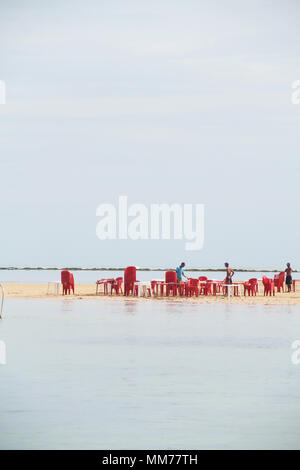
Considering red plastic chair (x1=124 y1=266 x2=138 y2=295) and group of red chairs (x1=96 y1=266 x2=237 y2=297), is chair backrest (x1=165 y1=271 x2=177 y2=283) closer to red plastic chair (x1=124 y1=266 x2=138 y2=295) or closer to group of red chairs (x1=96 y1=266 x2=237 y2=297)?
group of red chairs (x1=96 y1=266 x2=237 y2=297)

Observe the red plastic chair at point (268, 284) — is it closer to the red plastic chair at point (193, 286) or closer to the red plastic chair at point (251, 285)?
the red plastic chair at point (251, 285)

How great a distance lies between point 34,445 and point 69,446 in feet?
0.85

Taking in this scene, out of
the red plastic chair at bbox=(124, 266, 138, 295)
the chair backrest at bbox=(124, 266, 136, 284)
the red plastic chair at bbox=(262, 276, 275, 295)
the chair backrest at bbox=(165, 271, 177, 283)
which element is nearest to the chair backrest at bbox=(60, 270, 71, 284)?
the red plastic chair at bbox=(124, 266, 138, 295)

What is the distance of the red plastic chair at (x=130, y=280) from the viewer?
93.4 feet

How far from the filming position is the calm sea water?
23.0ft

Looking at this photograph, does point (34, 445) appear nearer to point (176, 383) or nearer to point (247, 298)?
point (176, 383)

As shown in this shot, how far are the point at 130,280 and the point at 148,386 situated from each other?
65.5 feet

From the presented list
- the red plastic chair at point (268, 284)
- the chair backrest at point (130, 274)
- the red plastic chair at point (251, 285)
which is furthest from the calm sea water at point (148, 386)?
the red plastic chair at point (251, 285)

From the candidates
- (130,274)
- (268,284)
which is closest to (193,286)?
(130,274)

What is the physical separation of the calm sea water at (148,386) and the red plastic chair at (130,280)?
10.5 m

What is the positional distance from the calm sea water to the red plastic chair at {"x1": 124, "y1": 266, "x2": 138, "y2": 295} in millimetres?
10464

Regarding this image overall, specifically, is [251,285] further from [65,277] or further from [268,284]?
[65,277]

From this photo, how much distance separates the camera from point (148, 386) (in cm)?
935
